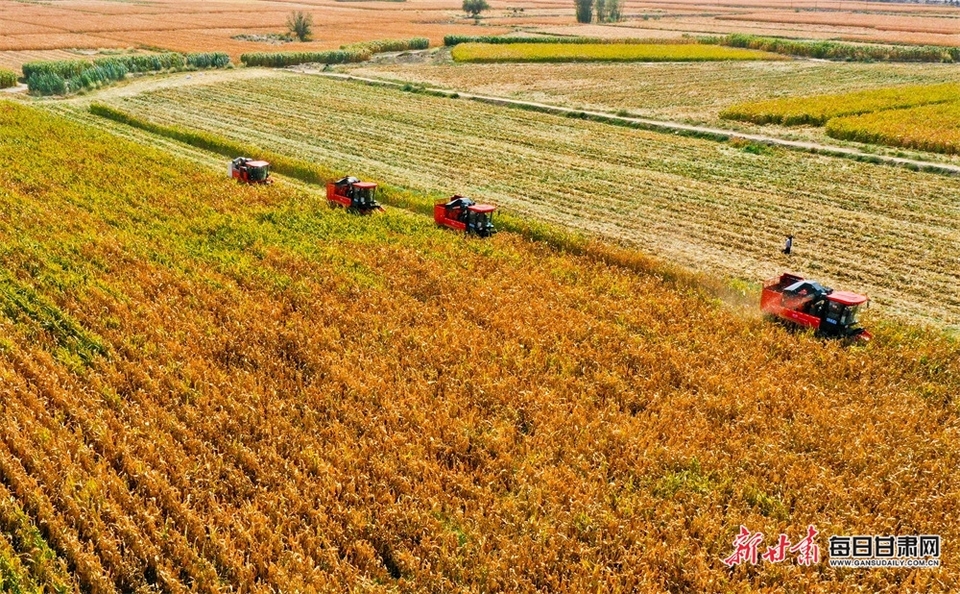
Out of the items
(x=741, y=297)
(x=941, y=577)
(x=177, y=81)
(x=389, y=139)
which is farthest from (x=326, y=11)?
(x=941, y=577)

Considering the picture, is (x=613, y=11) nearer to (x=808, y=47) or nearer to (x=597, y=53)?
(x=808, y=47)

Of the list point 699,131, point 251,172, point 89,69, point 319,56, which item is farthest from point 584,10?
point 251,172

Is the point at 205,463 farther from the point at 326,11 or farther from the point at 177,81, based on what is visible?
the point at 326,11

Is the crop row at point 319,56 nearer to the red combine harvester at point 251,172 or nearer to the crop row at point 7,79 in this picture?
the crop row at point 7,79

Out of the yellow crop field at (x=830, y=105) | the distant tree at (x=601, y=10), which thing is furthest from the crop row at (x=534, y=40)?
the distant tree at (x=601, y=10)

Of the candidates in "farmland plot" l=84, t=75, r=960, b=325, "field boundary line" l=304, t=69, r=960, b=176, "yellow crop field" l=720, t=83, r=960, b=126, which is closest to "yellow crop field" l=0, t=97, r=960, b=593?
"farmland plot" l=84, t=75, r=960, b=325

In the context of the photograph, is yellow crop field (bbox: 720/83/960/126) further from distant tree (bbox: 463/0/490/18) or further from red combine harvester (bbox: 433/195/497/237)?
distant tree (bbox: 463/0/490/18)
